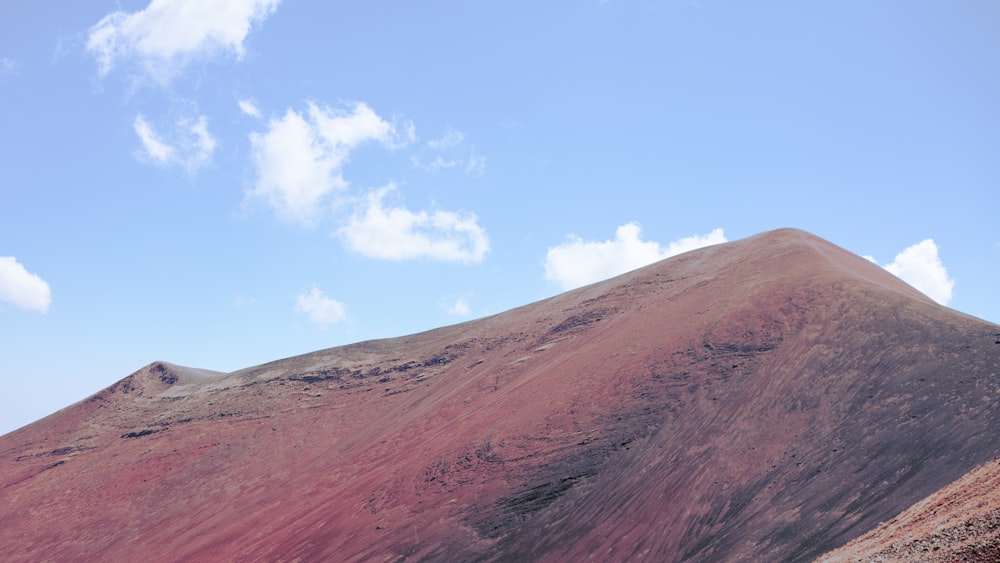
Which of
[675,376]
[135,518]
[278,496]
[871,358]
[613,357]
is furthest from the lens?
[135,518]

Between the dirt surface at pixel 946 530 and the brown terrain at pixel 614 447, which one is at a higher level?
the brown terrain at pixel 614 447

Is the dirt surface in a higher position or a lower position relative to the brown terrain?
lower

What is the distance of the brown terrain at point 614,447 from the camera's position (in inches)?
713

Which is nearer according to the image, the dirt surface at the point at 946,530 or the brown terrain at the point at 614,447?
the dirt surface at the point at 946,530

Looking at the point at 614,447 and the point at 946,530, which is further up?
the point at 614,447

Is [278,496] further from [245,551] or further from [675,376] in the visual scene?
[675,376]

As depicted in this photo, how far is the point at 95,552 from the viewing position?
3556 centimetres

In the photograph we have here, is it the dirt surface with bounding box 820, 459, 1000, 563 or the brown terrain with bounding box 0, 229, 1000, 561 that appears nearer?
the dirt surface with bounding box 820, 459, 1000, 563

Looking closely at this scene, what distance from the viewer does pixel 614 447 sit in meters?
24.8

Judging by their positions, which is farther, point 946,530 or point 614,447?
point 614,447

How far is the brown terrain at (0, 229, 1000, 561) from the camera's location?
18109mm

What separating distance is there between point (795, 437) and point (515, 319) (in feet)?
99.8

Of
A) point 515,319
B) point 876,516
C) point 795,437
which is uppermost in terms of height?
point 515,319

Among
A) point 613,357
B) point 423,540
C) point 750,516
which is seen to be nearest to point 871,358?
point 750,516
